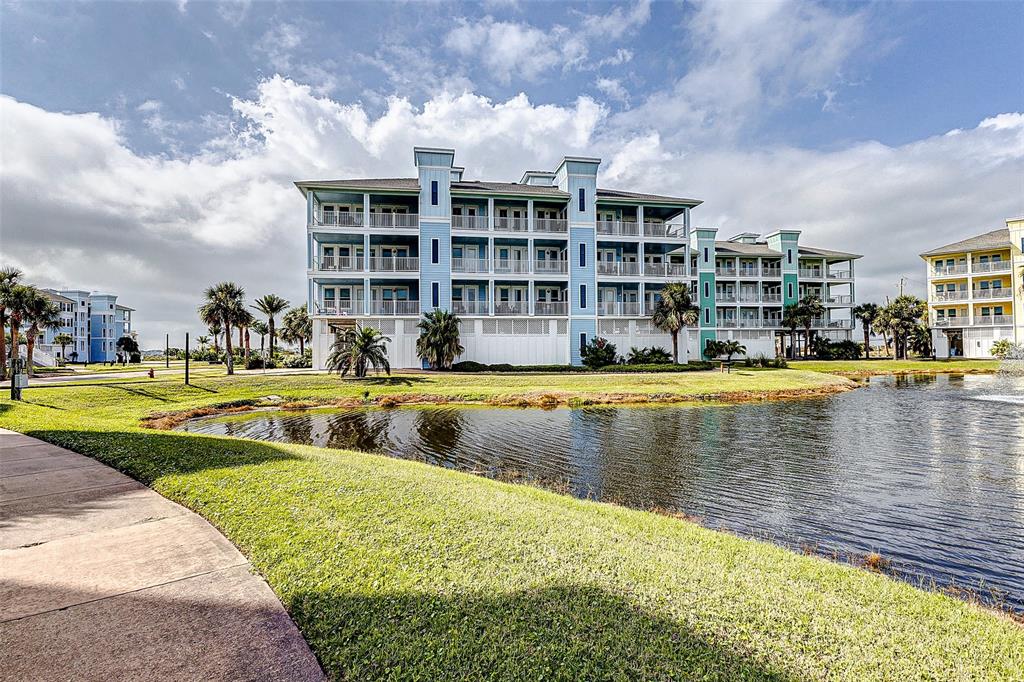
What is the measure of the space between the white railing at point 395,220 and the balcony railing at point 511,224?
635 centimetres

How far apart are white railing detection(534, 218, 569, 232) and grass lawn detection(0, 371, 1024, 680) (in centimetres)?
3410

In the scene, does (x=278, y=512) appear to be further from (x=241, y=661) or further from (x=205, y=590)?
(x=241, y=661)

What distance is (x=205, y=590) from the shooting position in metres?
3.90

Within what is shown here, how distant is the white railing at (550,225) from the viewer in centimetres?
3928

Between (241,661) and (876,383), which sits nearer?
(241,661)

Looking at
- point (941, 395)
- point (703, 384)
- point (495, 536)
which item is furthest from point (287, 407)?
point (941, 395)

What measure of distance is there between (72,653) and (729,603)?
4.48 m

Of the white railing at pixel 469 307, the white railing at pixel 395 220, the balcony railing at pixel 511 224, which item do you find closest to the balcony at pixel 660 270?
the balcony railing at pixel 511 224

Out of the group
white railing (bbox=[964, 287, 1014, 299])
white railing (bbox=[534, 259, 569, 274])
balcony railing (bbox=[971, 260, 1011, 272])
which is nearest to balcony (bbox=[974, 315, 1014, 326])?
white railing (bbox=[964, 287, 1014, 299])

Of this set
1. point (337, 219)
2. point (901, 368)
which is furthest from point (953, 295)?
point (337, 219)

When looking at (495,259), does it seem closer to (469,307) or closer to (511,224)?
(511,224)

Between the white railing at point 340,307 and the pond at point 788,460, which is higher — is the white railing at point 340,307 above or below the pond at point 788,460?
above

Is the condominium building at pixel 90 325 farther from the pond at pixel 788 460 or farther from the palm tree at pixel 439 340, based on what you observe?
the pond at pixel 788 460

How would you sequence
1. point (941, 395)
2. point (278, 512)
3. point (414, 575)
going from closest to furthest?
point (414, 575)
point (278, 512)
point (941, 395)
